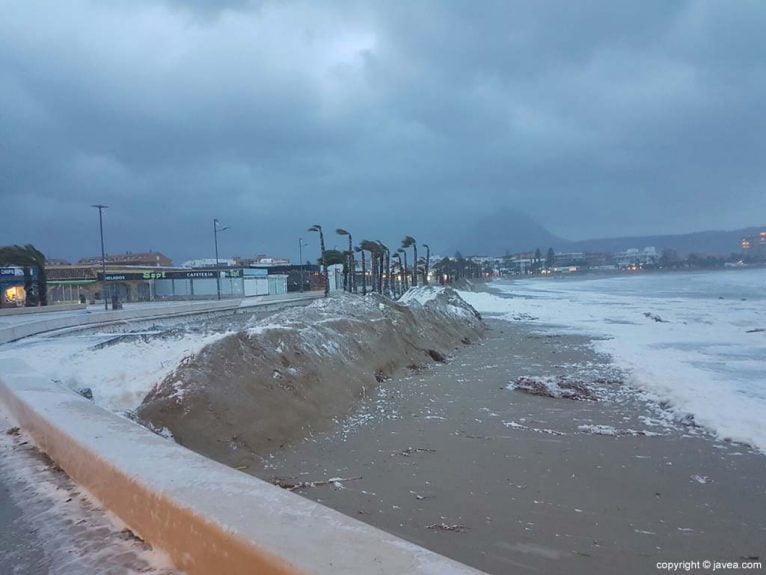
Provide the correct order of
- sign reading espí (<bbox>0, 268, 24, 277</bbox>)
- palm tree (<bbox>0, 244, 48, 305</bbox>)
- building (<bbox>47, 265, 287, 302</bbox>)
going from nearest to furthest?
palm tree (<bbox>0, 244, 48, 305</bbox>)
sign reading espí (<bbox>0, 268, 24, 277</bbox>)
building (<bbox>47, 265, 287, 302</bbox>)

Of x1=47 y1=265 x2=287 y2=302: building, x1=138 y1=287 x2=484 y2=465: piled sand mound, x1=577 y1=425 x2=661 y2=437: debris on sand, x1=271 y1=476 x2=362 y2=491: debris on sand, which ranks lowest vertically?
x1=577 y1=425 x2=661 y2=437: debris on sand

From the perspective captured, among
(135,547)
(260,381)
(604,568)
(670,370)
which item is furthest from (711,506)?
(670,370)

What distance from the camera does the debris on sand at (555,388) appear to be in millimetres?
11811

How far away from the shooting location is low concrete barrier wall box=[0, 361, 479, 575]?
2.28m

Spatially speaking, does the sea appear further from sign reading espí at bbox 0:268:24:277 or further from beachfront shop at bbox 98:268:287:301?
sign reading espí at bbox 0:268:24:277

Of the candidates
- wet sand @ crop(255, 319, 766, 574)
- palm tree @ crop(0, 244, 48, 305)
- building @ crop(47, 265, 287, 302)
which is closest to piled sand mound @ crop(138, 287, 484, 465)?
wet sand @ crop(255, 319, 766, 574)

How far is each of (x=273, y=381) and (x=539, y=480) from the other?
16.5ft

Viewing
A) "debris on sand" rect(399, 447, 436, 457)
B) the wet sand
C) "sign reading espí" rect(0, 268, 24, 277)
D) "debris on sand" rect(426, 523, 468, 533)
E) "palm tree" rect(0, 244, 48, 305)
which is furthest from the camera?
"sign reading espí" rect(0, 268, 24, 277)

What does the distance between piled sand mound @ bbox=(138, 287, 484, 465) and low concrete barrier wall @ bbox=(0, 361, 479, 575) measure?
3691mm

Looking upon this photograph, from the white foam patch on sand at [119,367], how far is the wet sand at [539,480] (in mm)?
2584

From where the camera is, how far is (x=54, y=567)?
2883 millimetres

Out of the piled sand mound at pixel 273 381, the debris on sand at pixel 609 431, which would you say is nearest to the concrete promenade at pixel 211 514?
the piled sand mound at pixel 273 381

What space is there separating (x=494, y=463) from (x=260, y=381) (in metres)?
4.34

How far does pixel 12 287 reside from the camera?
5106 centimetres
